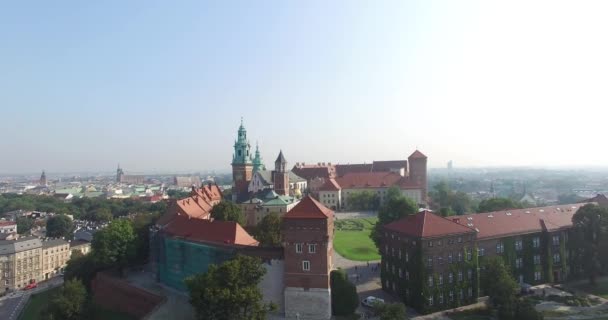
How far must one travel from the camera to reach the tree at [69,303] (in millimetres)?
40781

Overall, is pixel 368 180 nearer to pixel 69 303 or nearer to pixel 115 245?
pixel 115 245

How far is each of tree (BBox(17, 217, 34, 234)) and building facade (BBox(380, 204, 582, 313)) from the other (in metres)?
101

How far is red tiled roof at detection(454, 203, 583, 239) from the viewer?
4534cm

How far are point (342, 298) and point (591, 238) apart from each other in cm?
2960

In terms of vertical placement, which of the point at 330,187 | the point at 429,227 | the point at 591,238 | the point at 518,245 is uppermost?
the point at 330,187

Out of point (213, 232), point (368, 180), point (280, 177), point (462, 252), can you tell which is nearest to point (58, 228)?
point (280, 177)

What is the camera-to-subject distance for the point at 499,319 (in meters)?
36.3

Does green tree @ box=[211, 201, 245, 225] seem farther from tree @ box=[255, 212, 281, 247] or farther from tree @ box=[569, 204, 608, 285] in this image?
tree @ box=[569, 204, 608, 285]

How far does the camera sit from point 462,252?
135 ft

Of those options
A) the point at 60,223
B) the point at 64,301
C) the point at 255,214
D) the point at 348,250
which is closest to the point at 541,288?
the point at 348,250

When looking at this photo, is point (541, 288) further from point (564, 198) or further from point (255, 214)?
point (564, 198)

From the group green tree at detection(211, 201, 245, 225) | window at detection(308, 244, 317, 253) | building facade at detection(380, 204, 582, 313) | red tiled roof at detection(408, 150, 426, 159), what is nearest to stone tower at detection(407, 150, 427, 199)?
red tiled roof at detection(408, 150, 426, 159)

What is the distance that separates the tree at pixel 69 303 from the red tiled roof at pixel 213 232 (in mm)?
10306

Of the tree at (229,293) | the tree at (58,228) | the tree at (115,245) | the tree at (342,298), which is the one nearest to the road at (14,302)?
the tree at (115,245)
